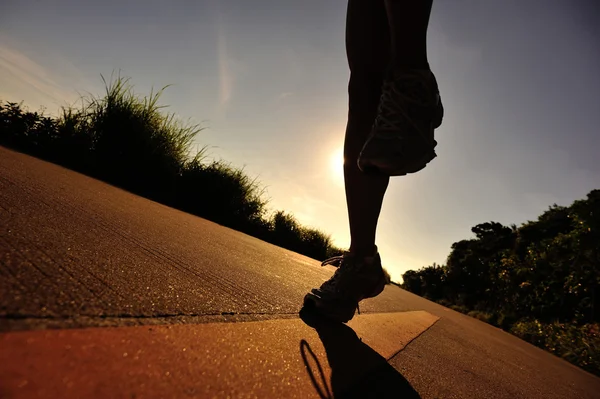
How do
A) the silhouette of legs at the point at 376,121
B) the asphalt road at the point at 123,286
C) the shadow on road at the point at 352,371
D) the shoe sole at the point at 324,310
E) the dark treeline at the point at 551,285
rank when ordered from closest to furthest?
the asphalt road at the point at 123,286
the shadow on road at the point at 352,371
the silhouette of legs at the point at 376,121
the shoe sole at the point at 324,310
the dark treeline at the point at 551,285

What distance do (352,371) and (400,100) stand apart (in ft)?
2.51

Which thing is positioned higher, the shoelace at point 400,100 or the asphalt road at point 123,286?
the shoelace at point 400,100

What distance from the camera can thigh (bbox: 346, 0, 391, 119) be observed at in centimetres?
122

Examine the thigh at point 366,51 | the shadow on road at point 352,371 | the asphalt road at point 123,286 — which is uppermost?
the thigh at point 366,51

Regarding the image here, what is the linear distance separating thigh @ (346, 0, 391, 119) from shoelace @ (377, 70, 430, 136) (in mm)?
262

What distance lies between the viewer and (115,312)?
1.65ft

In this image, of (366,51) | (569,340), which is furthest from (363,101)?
(569,340)

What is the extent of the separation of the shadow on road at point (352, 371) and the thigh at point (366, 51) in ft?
2.76

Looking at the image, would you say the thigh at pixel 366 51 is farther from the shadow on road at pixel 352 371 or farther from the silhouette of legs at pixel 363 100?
the shadow on road at pixel 352 371

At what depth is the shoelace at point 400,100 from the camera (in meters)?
0.98

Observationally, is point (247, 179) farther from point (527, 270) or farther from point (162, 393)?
point (527, 270)

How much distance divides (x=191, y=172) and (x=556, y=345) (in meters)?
7.04

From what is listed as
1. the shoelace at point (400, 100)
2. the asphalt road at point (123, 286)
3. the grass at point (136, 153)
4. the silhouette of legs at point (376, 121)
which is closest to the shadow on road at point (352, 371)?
the asphalt road at point (123, 286)

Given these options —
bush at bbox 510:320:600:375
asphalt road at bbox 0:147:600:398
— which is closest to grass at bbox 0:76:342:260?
asphalt road at bbox 0:147:600:398
